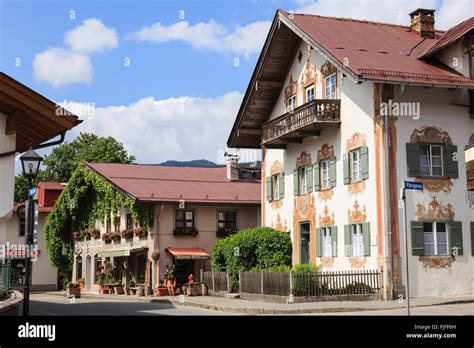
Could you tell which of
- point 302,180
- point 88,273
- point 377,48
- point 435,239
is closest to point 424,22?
point 377,48

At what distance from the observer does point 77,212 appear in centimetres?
4662

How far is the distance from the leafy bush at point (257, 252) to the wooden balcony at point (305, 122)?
4090mm

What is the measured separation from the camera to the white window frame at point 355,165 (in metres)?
26.6

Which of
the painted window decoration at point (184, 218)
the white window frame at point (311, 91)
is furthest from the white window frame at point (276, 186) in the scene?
the painted window decoration at point (184, 218)

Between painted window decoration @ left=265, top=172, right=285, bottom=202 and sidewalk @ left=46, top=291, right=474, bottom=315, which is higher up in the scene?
painted window decoration @ left=265, top=172, right=285, bottom=202

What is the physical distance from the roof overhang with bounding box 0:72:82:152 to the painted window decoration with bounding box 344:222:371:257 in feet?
38.4

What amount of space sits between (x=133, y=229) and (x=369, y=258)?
16784mm

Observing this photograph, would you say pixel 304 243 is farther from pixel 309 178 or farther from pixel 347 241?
pixel 347 241

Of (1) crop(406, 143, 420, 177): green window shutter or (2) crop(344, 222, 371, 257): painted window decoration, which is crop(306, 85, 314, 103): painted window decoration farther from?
(1) crop(406, 143, 420, 177): green window shutter

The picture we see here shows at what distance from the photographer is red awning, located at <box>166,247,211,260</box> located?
36.3m

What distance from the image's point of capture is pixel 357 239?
2659 centimetres

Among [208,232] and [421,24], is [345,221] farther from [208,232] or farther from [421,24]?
[208,232]

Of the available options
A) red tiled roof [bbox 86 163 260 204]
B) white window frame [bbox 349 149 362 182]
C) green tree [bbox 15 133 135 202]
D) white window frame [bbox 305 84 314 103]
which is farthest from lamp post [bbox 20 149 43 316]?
green tree [bbox 15 133 135 202]

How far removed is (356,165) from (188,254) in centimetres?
1257
